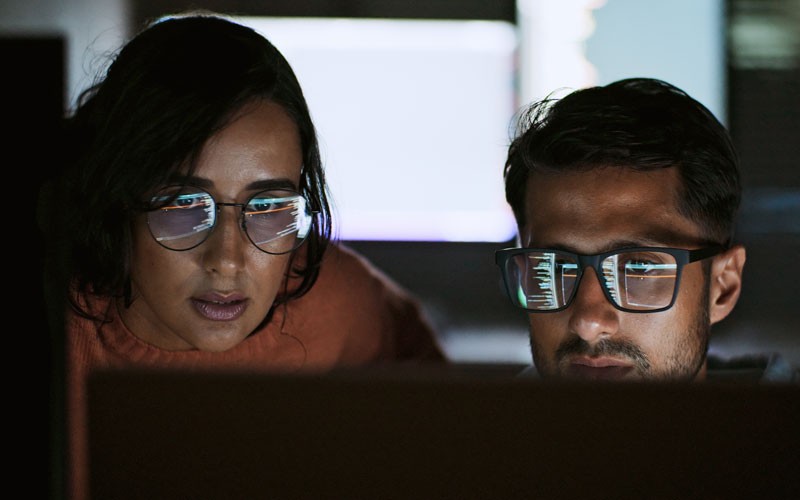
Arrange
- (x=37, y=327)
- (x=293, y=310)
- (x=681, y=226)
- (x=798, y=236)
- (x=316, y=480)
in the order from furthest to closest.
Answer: (x=798, y=236)
(x=293, y=310)
(x=681, y=226)
(x=37, y=327)
(x=316, y=480)

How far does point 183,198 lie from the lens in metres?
1.21

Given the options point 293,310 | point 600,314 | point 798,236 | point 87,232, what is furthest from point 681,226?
point 798,236

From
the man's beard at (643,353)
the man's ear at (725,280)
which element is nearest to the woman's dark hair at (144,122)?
the man's beard at (643,353)

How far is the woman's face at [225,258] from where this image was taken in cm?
123

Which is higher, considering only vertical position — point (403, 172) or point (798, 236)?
point (403, 172)

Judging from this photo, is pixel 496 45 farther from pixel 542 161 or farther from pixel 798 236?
pixel 542 161

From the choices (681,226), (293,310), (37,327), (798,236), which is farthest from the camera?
(798,236)

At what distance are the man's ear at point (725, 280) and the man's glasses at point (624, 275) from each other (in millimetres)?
86

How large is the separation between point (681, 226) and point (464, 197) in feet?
11.7

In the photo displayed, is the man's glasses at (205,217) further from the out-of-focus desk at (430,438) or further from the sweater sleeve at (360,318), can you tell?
the out-of-focus desk at (430,438)

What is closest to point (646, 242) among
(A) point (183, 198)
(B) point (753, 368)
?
(B) point (753, 368)

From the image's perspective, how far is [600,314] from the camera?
123 cm

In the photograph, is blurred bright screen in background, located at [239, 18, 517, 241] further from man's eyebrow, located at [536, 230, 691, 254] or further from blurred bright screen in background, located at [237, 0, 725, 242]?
man's eyebrow, located at [536, 230, 691, 254]

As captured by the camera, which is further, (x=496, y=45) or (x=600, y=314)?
(x=496, y=45)
